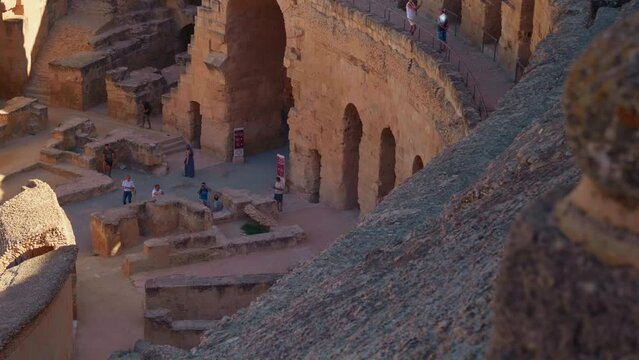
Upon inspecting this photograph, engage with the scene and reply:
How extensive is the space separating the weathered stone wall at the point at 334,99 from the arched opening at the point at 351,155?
0.02 m

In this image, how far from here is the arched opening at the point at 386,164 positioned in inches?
793

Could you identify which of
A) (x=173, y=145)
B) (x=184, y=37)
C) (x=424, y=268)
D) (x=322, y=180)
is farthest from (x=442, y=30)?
(x=184, y=37)

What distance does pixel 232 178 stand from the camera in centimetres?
2384

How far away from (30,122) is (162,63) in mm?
5525

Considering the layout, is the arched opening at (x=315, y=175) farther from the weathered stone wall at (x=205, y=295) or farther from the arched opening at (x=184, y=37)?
the arched opening at (x=184, y=37)

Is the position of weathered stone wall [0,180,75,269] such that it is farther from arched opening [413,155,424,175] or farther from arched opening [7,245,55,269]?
arched opening [413,155,424,175]

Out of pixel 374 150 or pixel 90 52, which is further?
pixel 90 52

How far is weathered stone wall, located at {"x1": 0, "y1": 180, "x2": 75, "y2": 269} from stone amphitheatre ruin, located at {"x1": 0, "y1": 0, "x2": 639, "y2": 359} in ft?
0.12

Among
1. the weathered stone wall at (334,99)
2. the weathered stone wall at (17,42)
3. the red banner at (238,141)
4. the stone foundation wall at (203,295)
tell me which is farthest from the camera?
the weathered stone wall at (17,42)

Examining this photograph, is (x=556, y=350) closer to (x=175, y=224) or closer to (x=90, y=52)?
(x=175, y=224)

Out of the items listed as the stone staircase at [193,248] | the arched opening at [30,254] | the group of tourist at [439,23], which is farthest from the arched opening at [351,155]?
the arched opening at [30,254]

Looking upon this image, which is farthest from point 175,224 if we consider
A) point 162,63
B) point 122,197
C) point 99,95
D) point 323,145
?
point 162,63

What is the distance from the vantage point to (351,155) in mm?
21891

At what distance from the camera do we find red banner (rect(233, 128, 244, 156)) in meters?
24.7
